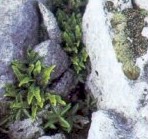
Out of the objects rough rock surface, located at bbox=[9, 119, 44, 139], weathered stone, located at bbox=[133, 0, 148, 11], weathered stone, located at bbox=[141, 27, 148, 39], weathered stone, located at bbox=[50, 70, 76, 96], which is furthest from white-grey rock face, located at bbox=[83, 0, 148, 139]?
rough rock surface, located at bbox=[9, 119, 44, 139]

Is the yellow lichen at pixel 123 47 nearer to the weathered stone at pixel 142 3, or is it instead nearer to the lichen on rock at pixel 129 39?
the lichen on rock at pixel 129 39

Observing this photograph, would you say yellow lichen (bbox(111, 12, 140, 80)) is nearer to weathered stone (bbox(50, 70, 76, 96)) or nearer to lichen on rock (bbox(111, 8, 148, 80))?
lichen on rock (bbox(111, 8, 148, 80))

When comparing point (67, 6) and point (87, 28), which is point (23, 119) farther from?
point (67, 6)

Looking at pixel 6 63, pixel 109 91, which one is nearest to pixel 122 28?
pixel 109 91

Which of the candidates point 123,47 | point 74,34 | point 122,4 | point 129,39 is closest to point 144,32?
point 129,39

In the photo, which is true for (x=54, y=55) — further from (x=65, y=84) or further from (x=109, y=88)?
(x=109, y=88)

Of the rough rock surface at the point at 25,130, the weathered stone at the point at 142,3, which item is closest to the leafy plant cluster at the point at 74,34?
the weathered stone at the point at 142,3
